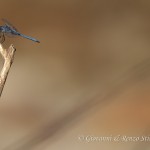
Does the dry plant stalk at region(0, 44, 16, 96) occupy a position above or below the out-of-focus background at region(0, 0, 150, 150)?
below

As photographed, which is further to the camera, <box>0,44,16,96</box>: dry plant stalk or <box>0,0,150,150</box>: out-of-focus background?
<box>0,0,150,150</box>: out-of-focus background

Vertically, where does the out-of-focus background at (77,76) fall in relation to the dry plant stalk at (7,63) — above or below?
above

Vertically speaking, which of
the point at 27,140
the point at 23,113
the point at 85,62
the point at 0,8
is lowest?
the point at 27,140

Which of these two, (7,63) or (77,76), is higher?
(77,76)

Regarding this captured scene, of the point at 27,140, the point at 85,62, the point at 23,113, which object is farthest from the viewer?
the point at 85,62

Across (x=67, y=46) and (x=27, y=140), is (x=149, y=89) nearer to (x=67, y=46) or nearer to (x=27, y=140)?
(x=67, y=46)

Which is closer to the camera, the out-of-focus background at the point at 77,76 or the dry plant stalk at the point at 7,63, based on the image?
the dry plant stalk at the point at 7,63

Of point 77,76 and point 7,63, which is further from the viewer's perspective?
→ point 77,76

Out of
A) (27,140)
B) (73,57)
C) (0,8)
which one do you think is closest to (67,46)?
(73,57)
